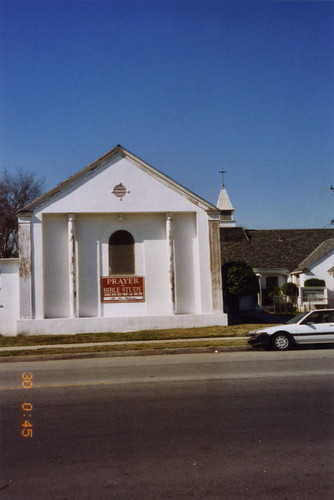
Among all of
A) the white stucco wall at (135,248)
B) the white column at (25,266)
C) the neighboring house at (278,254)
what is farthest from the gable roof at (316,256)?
the white column at (25,266)

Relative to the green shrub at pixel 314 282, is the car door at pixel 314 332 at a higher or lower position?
lower

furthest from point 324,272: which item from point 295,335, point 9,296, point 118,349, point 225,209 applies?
point 225,209

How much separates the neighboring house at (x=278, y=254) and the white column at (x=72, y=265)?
15769mm

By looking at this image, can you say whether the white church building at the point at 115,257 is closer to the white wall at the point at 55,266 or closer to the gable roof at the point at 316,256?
the white wall at the point at 55,266

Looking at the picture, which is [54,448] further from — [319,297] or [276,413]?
[319,297]

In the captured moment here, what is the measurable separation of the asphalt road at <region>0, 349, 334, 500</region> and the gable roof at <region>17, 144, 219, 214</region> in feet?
36.5

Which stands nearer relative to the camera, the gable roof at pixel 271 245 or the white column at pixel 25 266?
the white column at pixel 25 266

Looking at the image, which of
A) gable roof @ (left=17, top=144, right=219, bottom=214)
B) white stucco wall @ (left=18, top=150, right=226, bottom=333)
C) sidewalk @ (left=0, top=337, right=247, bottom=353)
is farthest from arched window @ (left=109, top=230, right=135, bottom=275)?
sidewalk @ (left=0, top=337, right=247, bottom=353)

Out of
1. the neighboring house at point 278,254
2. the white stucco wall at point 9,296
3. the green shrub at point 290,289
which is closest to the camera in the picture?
the white stucco wall at point 9,296

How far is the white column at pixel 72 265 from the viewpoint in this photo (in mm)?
20156

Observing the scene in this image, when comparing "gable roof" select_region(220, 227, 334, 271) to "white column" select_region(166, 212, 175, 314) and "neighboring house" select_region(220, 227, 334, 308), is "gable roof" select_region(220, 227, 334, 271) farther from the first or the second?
"white column" select_region(166, 212, 175, 314)

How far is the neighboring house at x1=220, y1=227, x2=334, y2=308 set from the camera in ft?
104

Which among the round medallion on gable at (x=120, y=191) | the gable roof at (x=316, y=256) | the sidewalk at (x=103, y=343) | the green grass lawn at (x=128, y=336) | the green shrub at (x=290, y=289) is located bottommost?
the sidewalk at (x=103, y=343)

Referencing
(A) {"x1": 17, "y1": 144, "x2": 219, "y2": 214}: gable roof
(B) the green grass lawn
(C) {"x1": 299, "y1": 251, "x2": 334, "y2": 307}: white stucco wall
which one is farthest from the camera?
(C) {"x1": 299, "y1": 251, "x2": 334, "y2": 307}: white stucco wall
